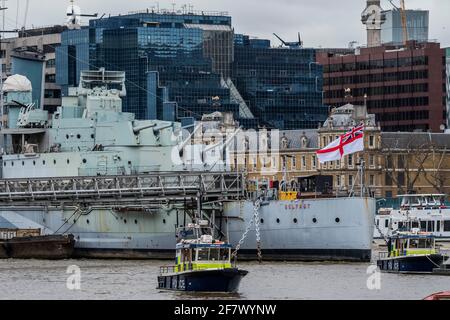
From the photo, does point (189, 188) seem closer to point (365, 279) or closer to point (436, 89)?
point (365, 279)

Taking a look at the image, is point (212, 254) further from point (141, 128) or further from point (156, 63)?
point (156, 63)

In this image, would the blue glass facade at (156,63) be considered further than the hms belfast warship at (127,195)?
Yes

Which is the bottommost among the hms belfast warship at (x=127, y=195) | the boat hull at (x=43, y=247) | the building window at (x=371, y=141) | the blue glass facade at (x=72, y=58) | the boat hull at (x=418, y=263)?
the boat hull at (x=418, y=263)

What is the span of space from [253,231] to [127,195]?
28.2ft

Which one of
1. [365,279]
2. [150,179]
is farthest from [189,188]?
[365,279]

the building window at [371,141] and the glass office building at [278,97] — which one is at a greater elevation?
the glass office building at [278,97]

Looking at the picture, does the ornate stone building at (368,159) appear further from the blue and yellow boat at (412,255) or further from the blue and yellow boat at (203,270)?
the blue and yellow boat at (203,270)

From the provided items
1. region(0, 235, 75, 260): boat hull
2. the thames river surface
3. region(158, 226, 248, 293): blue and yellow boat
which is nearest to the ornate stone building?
region(0, 235, 75, 260): boat hull

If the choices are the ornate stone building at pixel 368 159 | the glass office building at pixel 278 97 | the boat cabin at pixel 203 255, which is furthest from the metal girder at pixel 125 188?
the glass office building at pixel 278 97

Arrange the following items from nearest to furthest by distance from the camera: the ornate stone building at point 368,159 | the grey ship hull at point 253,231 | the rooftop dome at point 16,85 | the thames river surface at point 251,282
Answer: the thames river surface at point 251,282
the grey ship hull at point 253,231
the rooftop dome at point 16,85
the ornate stone building at point 368,159

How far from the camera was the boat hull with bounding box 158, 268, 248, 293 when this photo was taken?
2574 inches

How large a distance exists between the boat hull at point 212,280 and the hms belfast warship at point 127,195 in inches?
834

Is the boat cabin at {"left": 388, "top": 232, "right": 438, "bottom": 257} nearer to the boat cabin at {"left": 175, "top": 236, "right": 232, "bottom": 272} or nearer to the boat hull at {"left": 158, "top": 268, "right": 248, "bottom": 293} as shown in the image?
the boat cabin at {"left": 175, "top": 236, "right": 232, "bottom": 272}

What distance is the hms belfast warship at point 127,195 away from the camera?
89625 mm
